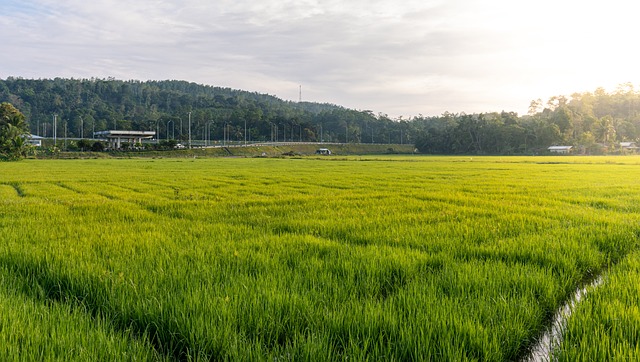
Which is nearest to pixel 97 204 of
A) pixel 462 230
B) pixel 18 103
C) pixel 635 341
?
pixel 462 230

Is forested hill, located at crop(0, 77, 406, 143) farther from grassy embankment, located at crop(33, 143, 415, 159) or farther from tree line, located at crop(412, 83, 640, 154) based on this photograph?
tree line, located at crop(412, 83, 640, 154)

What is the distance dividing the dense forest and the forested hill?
0.33 m

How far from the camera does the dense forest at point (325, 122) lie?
10156 cm

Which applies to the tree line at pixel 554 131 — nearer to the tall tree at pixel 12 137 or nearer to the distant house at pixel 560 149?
→ the distant house at pixel 560 149

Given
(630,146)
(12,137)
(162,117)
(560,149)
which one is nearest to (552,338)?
(12,137)

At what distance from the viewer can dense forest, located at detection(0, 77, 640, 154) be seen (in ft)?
333

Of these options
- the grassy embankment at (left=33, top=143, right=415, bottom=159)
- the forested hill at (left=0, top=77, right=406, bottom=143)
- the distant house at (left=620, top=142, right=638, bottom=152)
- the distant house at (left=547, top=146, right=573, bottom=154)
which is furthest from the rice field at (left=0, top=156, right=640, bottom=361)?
the forested hill at (left=0, top=77, right=406, bottom=143)

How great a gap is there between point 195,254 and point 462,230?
13.6ft

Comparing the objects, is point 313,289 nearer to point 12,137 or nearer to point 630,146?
point 12,137

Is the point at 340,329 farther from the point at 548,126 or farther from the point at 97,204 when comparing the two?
the point at 548,126

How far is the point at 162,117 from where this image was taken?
427 feet

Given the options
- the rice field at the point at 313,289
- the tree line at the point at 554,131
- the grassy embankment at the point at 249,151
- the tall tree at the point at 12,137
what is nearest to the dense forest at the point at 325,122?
the tree line at the point at 554,131

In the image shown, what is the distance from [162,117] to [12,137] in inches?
3535

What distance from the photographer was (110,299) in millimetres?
3385
